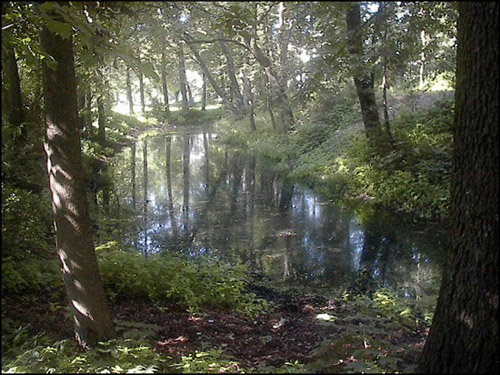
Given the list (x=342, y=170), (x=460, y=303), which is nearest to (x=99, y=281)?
(x=460, y=303)

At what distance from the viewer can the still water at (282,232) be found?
30.3ft

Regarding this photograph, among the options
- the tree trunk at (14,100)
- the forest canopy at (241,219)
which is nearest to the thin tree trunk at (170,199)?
the forest canopy at (241,219)

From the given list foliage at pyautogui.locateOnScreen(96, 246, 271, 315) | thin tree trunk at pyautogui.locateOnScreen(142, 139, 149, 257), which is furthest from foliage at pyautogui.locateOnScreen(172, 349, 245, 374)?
thin tree trunk at pyautogui.locateOnScreen(142, 139, 149, 257)

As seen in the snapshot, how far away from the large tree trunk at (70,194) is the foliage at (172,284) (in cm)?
176

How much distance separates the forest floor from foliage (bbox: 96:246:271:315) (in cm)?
20

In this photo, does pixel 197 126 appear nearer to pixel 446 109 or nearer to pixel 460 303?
pixel 446 109

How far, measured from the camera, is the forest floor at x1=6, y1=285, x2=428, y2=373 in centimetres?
451

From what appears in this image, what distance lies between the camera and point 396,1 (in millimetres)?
3822

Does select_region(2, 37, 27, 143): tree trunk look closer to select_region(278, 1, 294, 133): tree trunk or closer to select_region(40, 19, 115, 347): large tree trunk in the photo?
select_region(278, 1, 294, 133): tree trunk

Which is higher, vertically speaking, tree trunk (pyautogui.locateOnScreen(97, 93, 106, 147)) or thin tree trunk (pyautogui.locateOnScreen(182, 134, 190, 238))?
tree trunk (pyautogui.locateOnScreen(97, 93, 106, 147))

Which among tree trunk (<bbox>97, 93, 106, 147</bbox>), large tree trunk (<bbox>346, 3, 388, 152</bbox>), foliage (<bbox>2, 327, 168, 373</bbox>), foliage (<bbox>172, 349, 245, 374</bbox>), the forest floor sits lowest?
the forest floor

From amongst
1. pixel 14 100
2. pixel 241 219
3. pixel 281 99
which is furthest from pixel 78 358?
pixel 281 99

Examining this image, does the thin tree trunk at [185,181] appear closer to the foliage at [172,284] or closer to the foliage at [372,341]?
the foliage at [172,284]

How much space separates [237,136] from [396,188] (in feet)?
68.7
